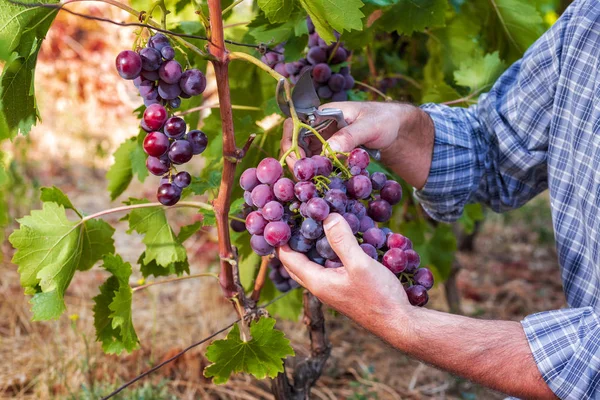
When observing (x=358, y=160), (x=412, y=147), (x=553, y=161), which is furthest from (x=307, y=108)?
(x=553, y=161)

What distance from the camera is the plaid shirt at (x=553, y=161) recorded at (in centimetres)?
115

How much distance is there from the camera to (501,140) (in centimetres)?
166

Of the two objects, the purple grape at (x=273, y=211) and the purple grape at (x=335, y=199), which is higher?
the purple grape at (x=335, y=199)

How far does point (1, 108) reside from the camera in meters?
1.07

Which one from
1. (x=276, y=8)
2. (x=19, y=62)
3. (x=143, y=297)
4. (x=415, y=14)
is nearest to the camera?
(x=19, y=62)

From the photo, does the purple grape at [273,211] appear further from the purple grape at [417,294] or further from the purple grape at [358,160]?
the purple grape at [417,294]

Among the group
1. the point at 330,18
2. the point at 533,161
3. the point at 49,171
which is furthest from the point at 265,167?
the point at 49,171

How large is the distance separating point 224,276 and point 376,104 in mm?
531

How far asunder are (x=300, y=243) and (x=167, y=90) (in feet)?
1.22

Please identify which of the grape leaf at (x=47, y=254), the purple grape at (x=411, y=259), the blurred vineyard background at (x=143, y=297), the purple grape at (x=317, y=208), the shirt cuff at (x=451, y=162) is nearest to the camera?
the purple grape at (x=317, y=208)

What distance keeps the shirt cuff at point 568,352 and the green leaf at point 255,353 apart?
470 mm

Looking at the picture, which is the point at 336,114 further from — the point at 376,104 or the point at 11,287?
the point at 11,287

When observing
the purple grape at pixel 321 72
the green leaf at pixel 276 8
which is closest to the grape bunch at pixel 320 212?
the green leaf at pixel 276 8

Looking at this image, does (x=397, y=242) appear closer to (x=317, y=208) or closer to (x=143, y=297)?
(x=317, y=208)
